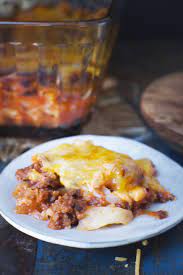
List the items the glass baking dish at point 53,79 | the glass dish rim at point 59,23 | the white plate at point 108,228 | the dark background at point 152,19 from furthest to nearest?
the dark background at point 152,19 < the glass baking dish at point 53,79 < the glass dish rim at point 59,23 < the white plate at point 108,228

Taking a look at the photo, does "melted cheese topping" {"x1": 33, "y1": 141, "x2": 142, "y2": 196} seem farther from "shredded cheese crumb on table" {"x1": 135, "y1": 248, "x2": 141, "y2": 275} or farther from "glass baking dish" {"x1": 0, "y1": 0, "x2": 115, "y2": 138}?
"glass baking dish" {"x1": 0, "y1": 0, "x2": 115, "y2": 138}

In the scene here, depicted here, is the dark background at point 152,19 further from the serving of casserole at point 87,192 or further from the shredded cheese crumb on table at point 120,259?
the shredded cheese crumb on table at point 120,259

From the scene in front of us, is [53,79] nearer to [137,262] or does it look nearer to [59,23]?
[59,23]

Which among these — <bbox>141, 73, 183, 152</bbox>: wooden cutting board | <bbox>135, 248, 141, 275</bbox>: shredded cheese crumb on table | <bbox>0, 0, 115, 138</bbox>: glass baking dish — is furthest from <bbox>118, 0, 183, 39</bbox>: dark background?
<bbox>135, 248, 141, 275</bbox>: shredded cheese crumb on table

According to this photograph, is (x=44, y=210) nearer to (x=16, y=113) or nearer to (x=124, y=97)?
(x=16, y=113)

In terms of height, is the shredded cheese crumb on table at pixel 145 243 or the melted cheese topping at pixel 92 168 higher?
the melted cheese topping at pixel 92 168

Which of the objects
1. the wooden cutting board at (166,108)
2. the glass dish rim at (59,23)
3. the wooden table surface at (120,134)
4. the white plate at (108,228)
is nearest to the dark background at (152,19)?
the wooden table surface at (120,134)
